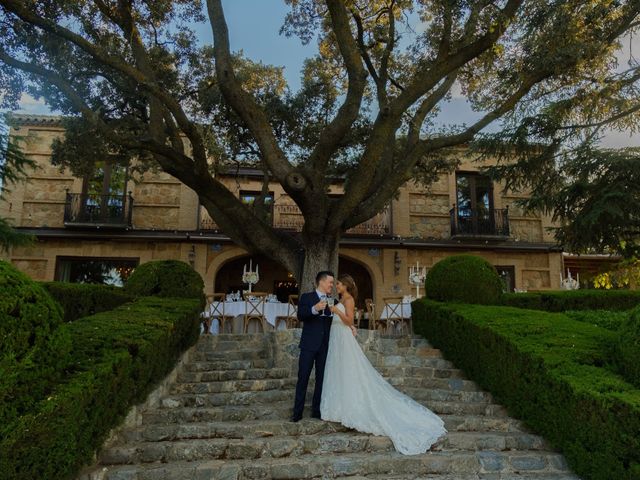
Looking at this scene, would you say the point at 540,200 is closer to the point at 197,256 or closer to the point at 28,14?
the point at 197,256

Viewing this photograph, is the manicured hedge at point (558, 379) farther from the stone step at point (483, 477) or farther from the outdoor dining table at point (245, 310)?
the outdoor dining table at point (245, 310)

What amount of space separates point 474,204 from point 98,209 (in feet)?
43.0

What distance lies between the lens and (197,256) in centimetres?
1772

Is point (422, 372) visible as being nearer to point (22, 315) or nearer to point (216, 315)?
point (22, 315)

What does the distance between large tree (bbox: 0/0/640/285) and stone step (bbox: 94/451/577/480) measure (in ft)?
16.3

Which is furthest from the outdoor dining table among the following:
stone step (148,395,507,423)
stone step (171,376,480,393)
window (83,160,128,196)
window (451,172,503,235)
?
window (451,172,503,235)

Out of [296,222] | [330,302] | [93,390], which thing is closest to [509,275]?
[296,222]

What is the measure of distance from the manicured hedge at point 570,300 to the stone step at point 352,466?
249 inches

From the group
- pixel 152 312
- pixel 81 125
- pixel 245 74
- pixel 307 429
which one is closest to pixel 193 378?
pixel 152 312


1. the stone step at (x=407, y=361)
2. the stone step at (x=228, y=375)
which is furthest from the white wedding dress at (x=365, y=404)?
the stone step at (x=407, y=361)

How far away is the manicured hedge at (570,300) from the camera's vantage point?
36.9 ft

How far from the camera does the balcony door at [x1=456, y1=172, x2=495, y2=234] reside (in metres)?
18.7

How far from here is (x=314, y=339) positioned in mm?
5863

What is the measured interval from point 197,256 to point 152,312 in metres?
10.6
